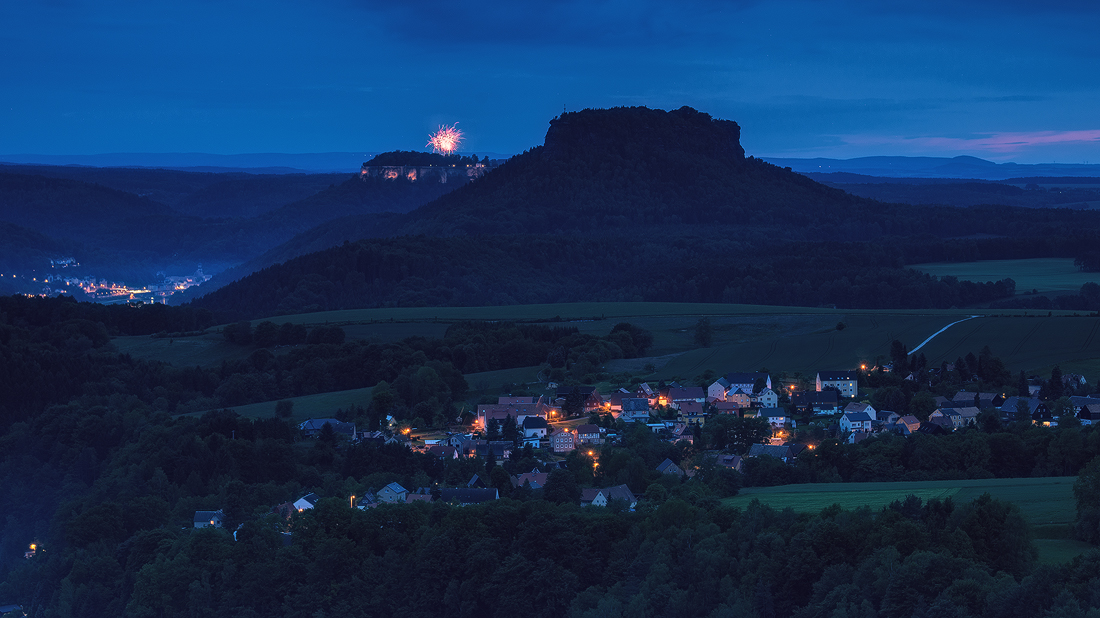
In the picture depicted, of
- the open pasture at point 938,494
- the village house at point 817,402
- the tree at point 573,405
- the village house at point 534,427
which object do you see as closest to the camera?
the open pasture at point 938,494

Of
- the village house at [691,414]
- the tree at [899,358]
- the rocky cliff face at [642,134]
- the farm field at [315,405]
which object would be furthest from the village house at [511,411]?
the rocky cliff face at [642,134]

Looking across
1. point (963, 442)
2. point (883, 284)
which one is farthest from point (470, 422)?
point (883, 284)

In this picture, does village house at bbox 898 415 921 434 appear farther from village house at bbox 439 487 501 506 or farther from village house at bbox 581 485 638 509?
village house at bbox 439 487 501 506

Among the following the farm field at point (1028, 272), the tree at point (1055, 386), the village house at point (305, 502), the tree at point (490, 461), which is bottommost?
the village house at point (305, 502)

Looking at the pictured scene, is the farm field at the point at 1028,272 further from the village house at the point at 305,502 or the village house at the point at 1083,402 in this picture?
the village house at the point at 305,502

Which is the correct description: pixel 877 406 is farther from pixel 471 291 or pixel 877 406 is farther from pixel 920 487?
pixel 471 291
